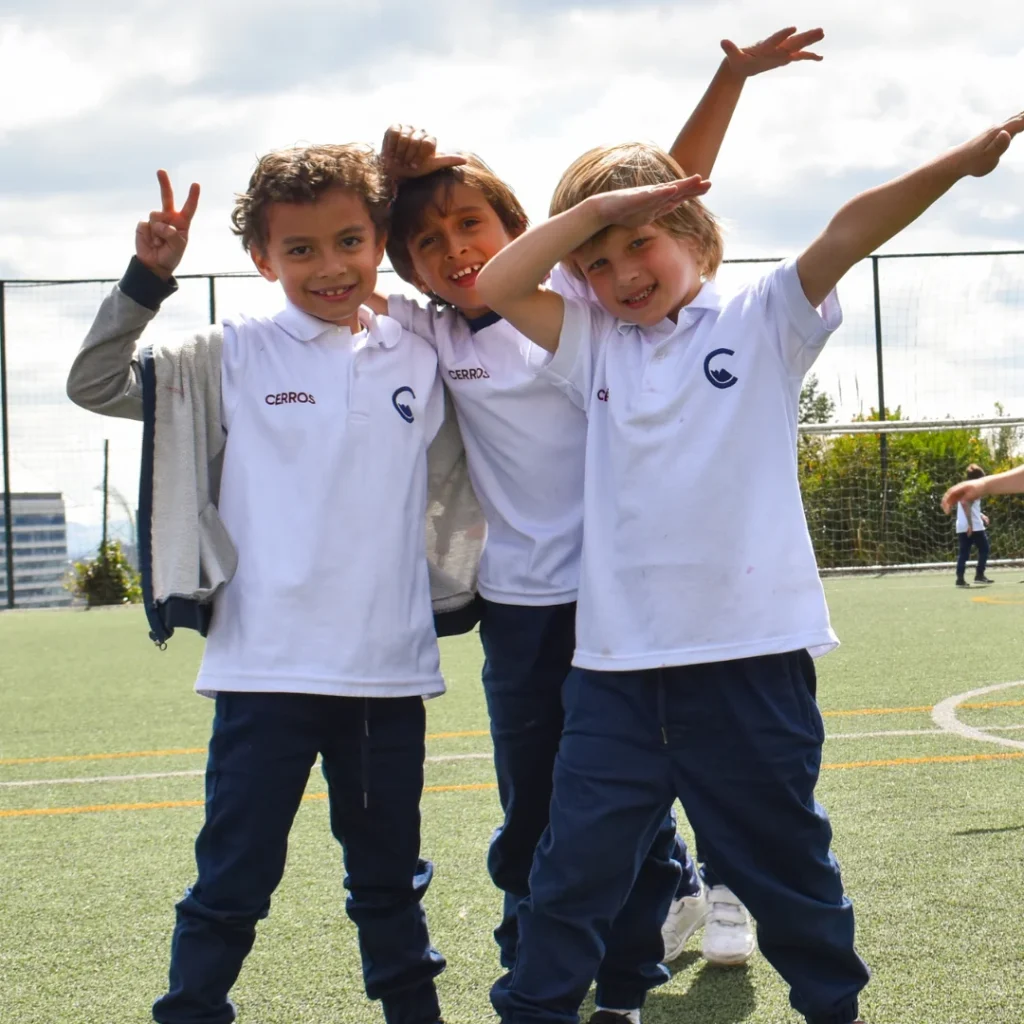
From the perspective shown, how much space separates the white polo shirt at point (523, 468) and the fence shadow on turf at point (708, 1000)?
819mm

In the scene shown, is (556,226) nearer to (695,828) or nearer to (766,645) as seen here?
(766,645)

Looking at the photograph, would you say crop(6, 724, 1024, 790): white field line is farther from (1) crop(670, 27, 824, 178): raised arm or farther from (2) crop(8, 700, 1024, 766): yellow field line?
(1) crop(670, 27, 824, 178): raised arm

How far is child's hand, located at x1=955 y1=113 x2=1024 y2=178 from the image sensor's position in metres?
1.91

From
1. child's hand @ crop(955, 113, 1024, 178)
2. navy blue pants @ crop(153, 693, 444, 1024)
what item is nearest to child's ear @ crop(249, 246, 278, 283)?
navy blue pants @ crop(153, 693, 444, 1024)

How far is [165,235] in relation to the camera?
7.07 feet

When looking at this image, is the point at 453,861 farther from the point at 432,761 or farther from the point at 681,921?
the point at 432,761

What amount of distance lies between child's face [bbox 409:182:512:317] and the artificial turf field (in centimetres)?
134

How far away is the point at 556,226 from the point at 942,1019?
1491 mm

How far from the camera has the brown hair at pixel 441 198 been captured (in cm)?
239

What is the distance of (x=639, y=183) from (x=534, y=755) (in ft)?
3.36

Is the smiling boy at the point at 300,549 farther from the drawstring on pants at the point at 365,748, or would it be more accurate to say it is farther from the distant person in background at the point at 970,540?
the distant person in background at the point at 970,540

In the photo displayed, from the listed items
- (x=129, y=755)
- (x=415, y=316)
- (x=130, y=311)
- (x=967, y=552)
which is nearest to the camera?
(x=130, y=311)

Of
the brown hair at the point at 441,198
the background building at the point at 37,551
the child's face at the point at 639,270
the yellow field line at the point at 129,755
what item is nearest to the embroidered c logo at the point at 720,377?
the child's face at the point at 639,270

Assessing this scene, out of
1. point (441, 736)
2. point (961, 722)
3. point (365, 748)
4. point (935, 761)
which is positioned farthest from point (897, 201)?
point (441, 736)
